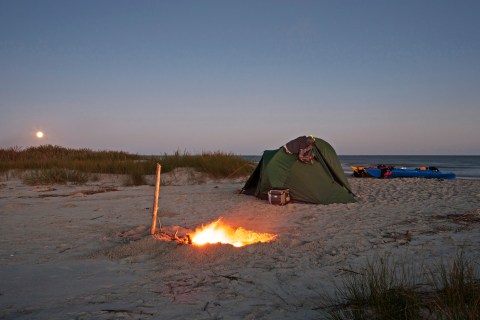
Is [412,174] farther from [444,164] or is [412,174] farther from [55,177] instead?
[444,164]

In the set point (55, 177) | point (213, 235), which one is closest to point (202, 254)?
point (213, 235)

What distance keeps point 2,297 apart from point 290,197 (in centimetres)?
645

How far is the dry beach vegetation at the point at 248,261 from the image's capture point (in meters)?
2.85

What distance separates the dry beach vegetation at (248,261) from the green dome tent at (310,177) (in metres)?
0.41

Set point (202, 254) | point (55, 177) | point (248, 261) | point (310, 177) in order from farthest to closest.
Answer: point (55, 177), point (310, 177), point (202, 254), point (248, 261)

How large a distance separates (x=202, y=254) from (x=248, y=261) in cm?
58

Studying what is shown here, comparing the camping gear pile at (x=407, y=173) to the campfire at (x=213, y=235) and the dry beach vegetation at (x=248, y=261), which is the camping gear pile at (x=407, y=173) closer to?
the dry beach vegetation at (x=248, y=261)

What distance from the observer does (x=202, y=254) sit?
443cm

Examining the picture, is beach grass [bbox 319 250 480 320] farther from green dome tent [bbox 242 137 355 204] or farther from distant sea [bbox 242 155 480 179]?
distant sea [bbox 242 155 480 179]

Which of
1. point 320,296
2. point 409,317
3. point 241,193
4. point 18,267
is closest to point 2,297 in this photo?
point 18,267

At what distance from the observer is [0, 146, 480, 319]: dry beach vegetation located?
2852 mm

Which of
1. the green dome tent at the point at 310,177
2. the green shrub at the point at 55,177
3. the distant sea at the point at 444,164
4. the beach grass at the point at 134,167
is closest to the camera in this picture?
the green dome tent at the point at 310,177

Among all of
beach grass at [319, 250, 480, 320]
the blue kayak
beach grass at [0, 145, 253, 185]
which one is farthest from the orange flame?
the blue kayak

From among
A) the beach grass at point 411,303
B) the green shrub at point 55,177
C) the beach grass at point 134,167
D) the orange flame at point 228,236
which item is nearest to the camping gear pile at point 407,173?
the beach grass at point 134,167
